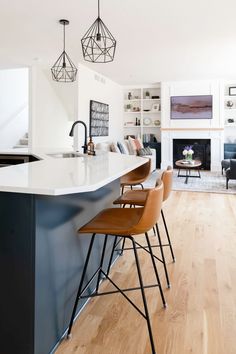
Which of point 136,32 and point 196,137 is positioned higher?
point 136,32

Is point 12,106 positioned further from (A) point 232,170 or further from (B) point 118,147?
(A) point 232,170

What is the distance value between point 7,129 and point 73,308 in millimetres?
7383

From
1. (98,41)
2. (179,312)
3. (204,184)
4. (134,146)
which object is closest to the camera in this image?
(179,312)

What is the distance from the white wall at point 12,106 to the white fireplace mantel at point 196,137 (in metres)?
4.28

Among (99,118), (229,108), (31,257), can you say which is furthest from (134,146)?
(31,257)

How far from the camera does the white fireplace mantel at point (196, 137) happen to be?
30.0 ft

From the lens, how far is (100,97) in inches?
317

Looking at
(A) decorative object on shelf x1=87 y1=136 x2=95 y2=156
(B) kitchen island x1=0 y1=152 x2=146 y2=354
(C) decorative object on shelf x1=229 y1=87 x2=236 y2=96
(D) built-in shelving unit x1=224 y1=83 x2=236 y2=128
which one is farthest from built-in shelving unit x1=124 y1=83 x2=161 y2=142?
(B) kitchen island x1=0 y1=152 x2=146 y2=354

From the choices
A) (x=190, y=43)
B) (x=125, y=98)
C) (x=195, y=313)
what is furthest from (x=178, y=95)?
(x=195, y=313)

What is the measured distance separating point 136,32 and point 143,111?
516 cm

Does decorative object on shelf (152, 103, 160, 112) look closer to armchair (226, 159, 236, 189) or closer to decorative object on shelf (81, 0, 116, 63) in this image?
armchair (226, 159, 236, 189)

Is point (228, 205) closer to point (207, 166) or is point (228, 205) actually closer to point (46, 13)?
point (46, 13)

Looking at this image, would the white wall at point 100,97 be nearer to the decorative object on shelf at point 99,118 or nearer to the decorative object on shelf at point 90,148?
the decorative object on shelf at point 99,118

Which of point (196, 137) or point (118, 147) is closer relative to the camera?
point (118, 147)
